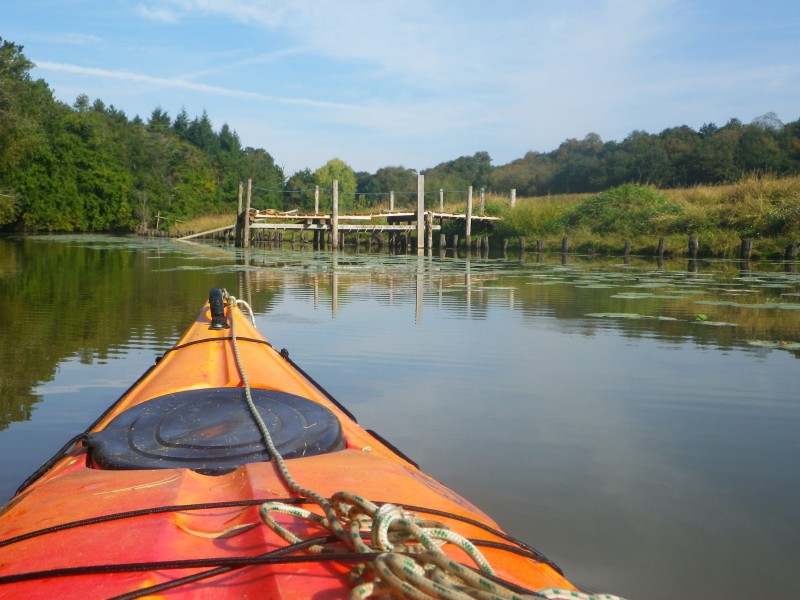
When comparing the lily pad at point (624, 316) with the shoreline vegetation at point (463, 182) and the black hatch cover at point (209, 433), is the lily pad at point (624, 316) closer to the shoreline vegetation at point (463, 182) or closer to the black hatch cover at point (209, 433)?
the black hatch cover at point (209, 433)

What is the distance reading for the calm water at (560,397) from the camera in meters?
2.36

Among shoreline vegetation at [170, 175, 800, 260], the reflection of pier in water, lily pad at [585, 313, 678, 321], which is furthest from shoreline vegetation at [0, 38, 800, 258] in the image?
lily pad at [585, 313, 678, 321]

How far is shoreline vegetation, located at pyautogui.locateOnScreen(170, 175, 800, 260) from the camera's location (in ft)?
59.3

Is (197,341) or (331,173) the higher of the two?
(331,173)

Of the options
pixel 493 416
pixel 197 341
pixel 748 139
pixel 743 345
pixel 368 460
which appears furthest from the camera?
pixel 748 139

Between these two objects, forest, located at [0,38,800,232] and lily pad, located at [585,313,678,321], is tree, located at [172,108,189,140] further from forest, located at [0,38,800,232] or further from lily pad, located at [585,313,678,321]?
lily pad, located at [585,313,678,321]

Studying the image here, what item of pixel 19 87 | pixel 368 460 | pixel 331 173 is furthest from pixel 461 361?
pixel 331 173

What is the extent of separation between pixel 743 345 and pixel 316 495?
5.20 meters

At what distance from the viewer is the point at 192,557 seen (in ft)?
3.71

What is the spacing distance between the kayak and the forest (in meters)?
23.0

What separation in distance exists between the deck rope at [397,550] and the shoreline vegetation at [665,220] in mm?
18211

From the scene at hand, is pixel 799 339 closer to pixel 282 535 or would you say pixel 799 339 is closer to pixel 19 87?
pixel 282 535

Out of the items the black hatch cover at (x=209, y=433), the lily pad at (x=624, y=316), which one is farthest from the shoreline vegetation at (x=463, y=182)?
the black hatch cover at (x=209, y=433)

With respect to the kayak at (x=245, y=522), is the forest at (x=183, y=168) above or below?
above
